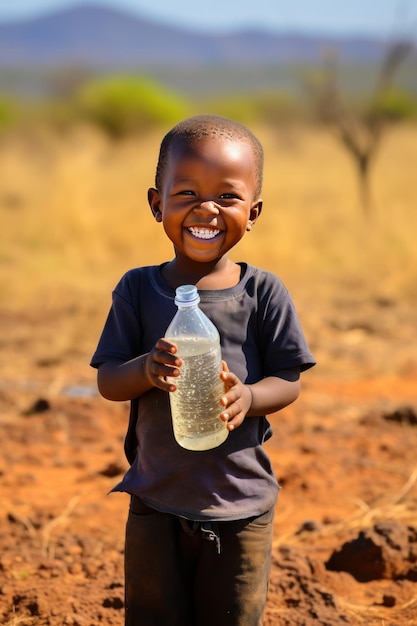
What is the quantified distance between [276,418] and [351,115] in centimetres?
1044

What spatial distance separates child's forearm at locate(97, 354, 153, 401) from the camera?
2.24 metres

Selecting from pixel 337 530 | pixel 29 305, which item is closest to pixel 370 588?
pixel 337 530

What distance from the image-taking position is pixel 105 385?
233 cm

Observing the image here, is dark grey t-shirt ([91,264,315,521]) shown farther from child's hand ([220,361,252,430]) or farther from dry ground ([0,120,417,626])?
dry ground ([0,120,417,626])

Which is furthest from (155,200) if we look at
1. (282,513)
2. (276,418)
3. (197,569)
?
(276,418)

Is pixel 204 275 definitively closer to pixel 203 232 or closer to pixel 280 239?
pixel 203 232

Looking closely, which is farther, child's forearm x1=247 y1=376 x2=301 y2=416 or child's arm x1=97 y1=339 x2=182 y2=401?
child's forearm x1=247 y1=376 x2=301 y2=416

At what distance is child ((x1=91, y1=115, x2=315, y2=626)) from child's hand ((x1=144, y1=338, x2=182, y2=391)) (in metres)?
0.11

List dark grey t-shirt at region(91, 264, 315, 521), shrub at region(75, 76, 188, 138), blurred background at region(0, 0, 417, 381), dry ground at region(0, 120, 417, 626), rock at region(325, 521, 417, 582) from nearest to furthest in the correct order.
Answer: dark grey t-shirt at region(91, 264, 315, 521)
dry ground at region(0, 120, 417, 626)
rock at region(325, 521, 417, 582)
blurred background at region(0, 0, 417, 381)
shrub at region(75, 76, 188, 138)

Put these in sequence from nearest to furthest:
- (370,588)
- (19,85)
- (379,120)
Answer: (370,588)
(379,120)
(19,85)

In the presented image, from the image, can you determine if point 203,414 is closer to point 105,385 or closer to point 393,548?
point 105,385

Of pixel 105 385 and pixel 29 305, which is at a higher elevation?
pixel 29 305

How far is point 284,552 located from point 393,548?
1.32 feet

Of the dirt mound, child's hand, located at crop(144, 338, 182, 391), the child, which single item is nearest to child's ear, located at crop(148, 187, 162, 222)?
the child
